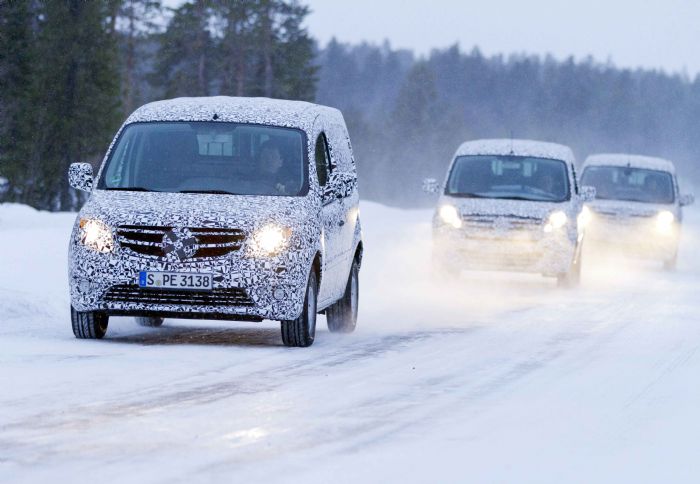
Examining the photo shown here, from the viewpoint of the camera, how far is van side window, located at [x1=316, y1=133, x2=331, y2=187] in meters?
13.0

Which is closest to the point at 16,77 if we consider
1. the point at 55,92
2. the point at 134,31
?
the point at 55,92

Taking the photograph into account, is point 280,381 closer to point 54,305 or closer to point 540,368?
point 540,368

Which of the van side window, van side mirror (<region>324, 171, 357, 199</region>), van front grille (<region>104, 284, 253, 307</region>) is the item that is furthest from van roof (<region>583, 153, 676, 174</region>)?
van front grille (<region>104, 284, 253, 307</region>)

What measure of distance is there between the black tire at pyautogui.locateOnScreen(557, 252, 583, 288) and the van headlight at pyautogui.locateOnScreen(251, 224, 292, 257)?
33.0 feet

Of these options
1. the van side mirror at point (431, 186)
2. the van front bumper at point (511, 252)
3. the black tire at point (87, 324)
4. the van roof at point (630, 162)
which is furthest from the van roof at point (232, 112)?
the van roof at point (630, 162)

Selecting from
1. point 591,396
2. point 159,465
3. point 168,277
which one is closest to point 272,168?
point 168,277

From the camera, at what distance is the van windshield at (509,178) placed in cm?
2153

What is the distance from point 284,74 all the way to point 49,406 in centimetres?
9121

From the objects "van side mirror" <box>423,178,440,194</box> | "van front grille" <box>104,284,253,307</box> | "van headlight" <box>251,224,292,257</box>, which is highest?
"van headlight" <box>251,224,292,257</box>

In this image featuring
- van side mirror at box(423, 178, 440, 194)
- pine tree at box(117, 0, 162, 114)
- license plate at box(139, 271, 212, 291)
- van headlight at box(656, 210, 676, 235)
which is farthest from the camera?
pine tree at box(117, 0, 162, 114)

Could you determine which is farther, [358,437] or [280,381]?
[280,381]

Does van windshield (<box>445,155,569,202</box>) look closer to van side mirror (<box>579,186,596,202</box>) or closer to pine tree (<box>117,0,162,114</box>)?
van side mirror (<box>579,186,596,202</box>)

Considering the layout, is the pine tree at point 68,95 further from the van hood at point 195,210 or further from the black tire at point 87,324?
the van hood at point 195,210

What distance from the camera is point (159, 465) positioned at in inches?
252
